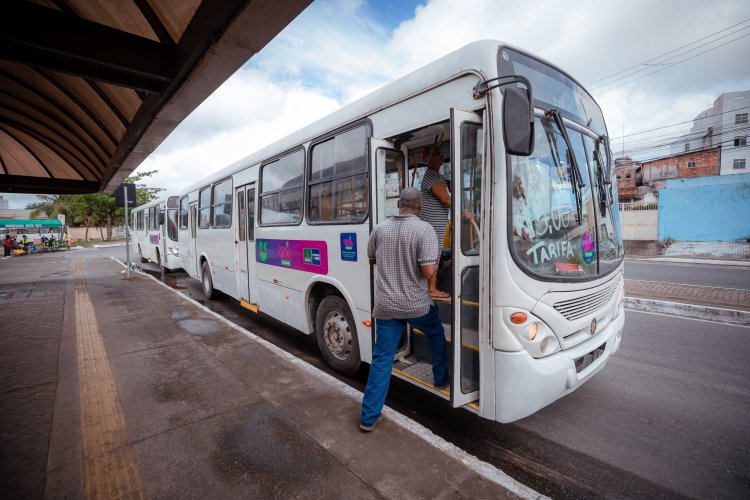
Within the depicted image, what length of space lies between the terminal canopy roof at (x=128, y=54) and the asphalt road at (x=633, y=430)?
3.71m

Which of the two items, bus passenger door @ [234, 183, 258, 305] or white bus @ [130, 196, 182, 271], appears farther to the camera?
white bus @ [130, 196, 182, 271]

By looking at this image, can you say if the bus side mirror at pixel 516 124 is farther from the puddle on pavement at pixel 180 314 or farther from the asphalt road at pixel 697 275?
the asphalt road at pixel 697 275

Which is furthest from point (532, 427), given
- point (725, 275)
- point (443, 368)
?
point (725, 275)

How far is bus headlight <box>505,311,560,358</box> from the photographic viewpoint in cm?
258

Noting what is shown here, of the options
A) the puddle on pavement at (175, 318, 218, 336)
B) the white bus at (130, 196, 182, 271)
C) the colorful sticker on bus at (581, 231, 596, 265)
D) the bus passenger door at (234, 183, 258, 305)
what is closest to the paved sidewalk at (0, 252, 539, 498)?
the puddle on pavement at (175, 318, 218, 336)

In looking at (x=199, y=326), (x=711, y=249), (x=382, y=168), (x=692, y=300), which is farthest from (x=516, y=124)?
(x=711, y=249)

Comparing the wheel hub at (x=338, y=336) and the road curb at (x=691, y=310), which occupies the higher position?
the wheel hub at (x=338, y=336)

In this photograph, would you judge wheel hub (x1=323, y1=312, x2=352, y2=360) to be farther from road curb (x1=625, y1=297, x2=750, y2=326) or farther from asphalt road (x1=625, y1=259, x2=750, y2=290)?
asphalt road (x1=625, y1=259, x2=750, y2=290)

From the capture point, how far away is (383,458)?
103 inches

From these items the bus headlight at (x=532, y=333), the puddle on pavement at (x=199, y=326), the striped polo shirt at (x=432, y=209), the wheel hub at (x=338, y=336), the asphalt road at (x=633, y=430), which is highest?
the striped polo shirt at (x=432, y=209)

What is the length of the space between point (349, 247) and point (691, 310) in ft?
21.9

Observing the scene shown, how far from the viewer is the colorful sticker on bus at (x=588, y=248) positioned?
3072mm

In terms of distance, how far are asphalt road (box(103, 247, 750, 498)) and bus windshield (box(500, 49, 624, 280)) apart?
1.40 meters

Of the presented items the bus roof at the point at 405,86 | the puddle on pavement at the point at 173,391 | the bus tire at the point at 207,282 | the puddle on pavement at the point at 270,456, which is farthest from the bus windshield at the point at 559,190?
the bus tire at the point at 207,282
